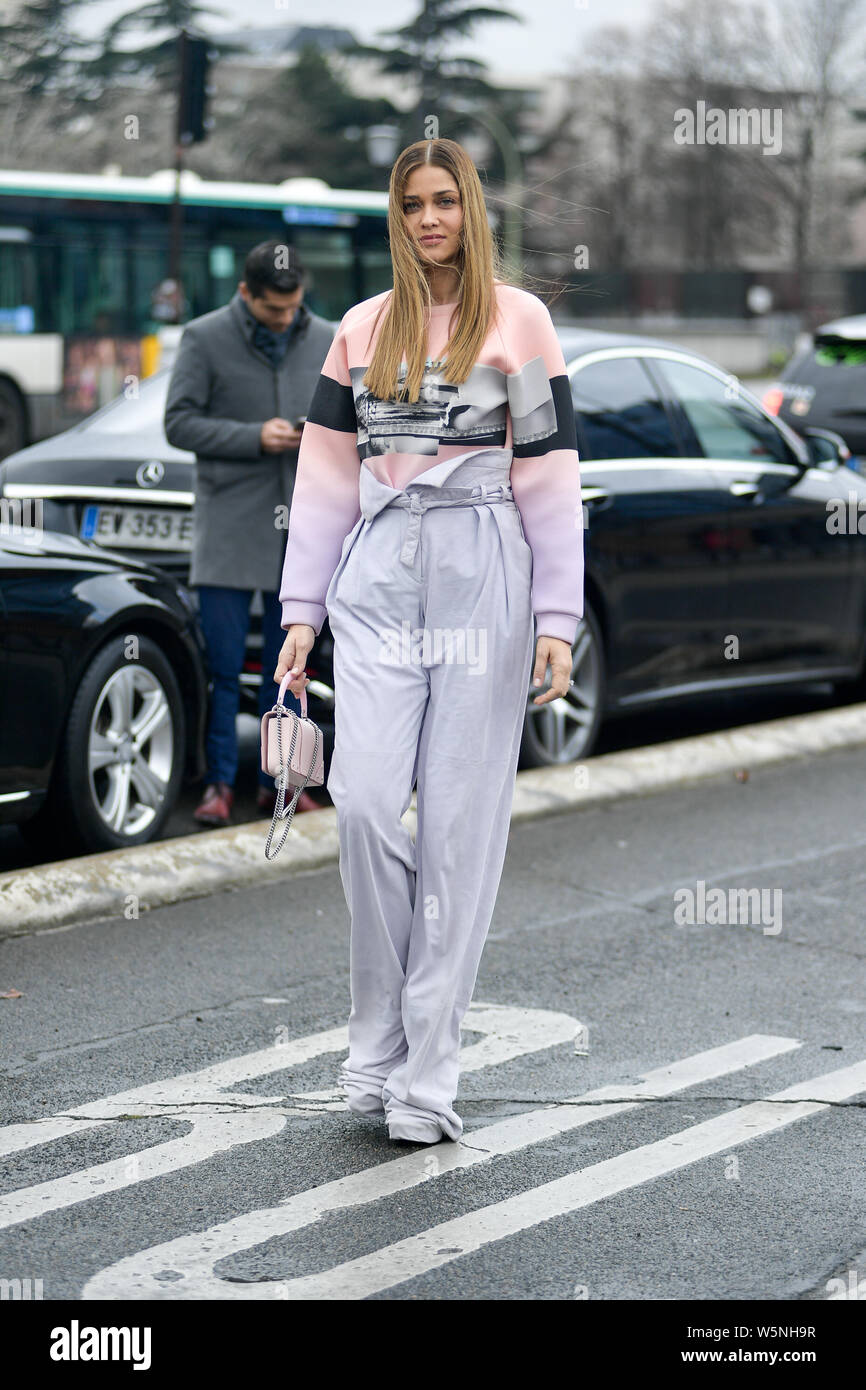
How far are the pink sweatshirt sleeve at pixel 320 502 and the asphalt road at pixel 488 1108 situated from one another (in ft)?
3.54

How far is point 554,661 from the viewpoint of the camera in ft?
12.3

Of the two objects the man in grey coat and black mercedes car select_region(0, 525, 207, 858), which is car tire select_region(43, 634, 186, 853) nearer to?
black mercedes car select_region(0, 525, 207, 858)

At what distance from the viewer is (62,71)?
164 ft

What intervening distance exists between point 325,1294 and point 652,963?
2.26m

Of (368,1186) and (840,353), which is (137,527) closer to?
(368,1186)

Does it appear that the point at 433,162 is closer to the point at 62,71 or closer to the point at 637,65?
the point at 62,71

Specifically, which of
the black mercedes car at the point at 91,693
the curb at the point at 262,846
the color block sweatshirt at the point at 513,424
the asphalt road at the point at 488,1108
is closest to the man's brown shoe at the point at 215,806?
the curb at the point at 262,846

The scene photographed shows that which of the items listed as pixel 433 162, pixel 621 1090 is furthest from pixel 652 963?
pixel 433 162

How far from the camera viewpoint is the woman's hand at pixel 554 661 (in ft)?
12.3

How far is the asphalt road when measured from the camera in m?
3.31

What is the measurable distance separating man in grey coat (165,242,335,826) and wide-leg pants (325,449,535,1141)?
270cm

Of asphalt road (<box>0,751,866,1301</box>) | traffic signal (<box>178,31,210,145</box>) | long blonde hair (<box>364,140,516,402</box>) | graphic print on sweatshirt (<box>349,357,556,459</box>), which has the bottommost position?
asphalt road (<box>0,751,866,1301</box>)

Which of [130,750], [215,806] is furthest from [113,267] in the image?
[130,750]

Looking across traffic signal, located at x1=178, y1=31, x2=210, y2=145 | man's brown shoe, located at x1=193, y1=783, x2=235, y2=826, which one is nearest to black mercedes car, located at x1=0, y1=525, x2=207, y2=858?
man's brown shoe, located at x1=193, y1=783, x2=235, y2=826
